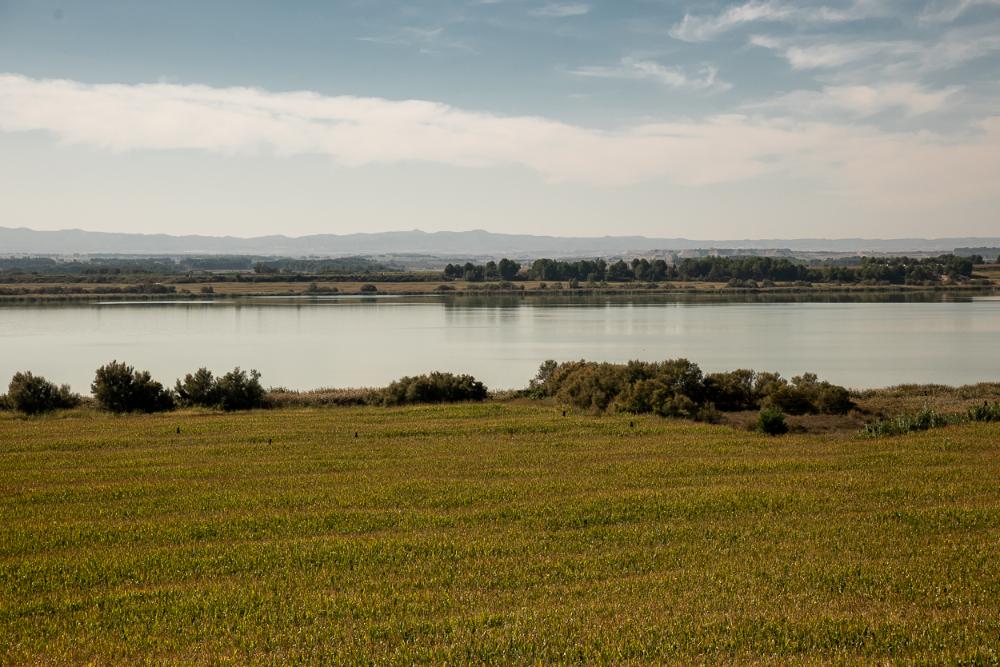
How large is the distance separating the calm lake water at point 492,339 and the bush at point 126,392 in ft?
37.4

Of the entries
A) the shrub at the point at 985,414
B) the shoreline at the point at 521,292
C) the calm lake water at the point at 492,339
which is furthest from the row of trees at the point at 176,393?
the shoreline at the point at 521,292

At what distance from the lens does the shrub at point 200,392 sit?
30.0m

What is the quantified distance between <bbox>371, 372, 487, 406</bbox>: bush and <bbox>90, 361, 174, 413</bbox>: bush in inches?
294

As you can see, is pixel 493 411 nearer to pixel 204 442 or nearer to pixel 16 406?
pixel 204 442

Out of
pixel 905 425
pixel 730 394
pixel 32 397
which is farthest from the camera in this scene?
pixel 32 397

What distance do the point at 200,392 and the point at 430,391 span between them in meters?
8.24

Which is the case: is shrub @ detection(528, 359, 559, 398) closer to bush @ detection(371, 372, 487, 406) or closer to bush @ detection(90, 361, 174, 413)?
bush @ detection(371, 372, 487, 406)

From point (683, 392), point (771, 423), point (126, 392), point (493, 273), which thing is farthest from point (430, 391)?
point (493, 273)

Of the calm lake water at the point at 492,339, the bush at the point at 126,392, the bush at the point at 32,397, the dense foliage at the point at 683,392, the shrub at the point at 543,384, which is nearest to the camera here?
the dense foliage at the point at 683,392

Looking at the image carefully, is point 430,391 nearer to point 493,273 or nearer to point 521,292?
point 521,292

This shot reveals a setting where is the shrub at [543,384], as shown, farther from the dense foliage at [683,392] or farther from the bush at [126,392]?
the bush at [126,392]

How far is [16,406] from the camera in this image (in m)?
28.5

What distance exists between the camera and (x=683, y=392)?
91.1 ft

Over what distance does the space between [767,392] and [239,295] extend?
102m
